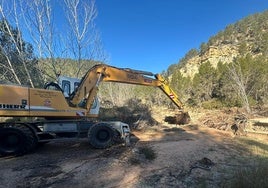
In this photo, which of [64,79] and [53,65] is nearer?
[64,79]

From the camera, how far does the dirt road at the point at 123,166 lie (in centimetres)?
631

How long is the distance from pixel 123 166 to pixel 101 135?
2619 millimetres

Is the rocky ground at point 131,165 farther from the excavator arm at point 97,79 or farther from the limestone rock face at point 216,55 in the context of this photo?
the limestone rock face at point 216,55

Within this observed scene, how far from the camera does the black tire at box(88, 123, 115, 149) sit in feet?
32.1

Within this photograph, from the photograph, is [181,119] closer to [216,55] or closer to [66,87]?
[66,87]

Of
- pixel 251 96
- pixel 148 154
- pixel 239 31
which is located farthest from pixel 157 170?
pixel 239 31

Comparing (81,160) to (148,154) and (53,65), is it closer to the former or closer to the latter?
(148,154)

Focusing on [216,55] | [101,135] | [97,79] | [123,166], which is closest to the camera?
[123,166]

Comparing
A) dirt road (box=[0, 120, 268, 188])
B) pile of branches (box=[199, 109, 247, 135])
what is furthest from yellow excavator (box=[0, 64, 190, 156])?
pile of branches (box=[199, 109, 247, 135])

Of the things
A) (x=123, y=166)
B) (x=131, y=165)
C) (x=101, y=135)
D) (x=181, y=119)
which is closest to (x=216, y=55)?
(x=181, y=119)

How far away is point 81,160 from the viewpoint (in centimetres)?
834

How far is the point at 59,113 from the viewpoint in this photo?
32.6ft

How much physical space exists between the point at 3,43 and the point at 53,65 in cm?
353

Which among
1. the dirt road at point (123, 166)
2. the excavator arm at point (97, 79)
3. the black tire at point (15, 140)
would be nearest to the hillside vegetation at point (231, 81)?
the excavator arm at point (97, 79)
